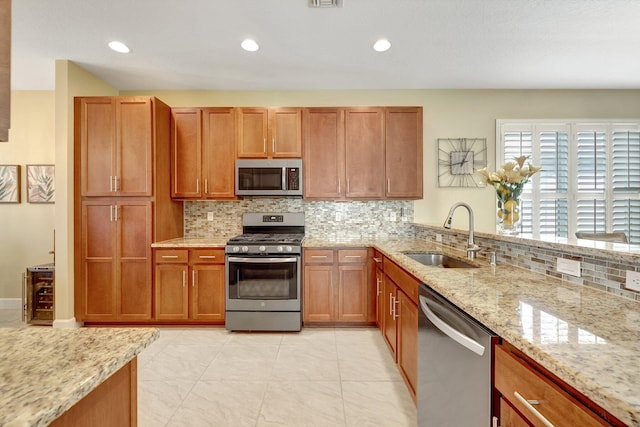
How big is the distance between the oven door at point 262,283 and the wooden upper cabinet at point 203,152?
34.4 inches

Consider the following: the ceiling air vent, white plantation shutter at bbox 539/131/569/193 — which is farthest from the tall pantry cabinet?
white plantation shutter at bbox 539/131/569/193

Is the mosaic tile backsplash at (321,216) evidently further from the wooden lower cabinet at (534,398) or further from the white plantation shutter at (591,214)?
the wooden lower cabinet at (534,398)

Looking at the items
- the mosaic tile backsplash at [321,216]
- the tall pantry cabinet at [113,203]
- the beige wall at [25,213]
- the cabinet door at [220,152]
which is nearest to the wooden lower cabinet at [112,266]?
the tall pantry cabinet at [113,203]

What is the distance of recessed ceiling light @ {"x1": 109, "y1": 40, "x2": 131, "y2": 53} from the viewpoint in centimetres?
279

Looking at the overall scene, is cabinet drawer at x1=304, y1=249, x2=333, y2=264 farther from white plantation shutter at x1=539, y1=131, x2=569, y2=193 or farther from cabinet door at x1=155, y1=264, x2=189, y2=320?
white plantation shutter at x1=539, y1=131, x2=569, y2=193

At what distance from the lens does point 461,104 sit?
12.6ft

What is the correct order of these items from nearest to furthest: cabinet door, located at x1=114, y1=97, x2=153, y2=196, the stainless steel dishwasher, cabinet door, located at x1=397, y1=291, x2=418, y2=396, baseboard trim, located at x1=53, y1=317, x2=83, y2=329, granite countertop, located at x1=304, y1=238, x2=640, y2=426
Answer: granite countertop, located at x1=304, y1=238, x2=640, y2=426 → the stainless steel dishwasher → cabinet door, located at x1=397, y1=291, x2=418, y2=396 → baseboard trim, located at x1=53, y1=317, x2=83, y2=329 → cabinet door, located at x1=114, y1=97, x2=153, y2=196

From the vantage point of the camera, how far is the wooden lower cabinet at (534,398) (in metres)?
0.66

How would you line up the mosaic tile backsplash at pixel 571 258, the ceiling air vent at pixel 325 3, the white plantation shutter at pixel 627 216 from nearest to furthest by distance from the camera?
the mosaic tile backsplash at pixel 571 258 → the ceiling air vent at pixel 325 3 → the white plantation shutter at pixel 627 216

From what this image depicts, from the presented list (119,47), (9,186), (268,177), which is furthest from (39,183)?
(268,177)

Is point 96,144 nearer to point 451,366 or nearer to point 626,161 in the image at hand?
point 451,366

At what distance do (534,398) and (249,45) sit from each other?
311cm

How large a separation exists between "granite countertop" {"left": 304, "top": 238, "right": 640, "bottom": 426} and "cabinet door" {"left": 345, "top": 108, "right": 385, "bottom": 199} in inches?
75.0

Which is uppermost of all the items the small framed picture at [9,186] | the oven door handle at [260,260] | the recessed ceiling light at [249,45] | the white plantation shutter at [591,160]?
the recessed ceiling light at [249,45]
